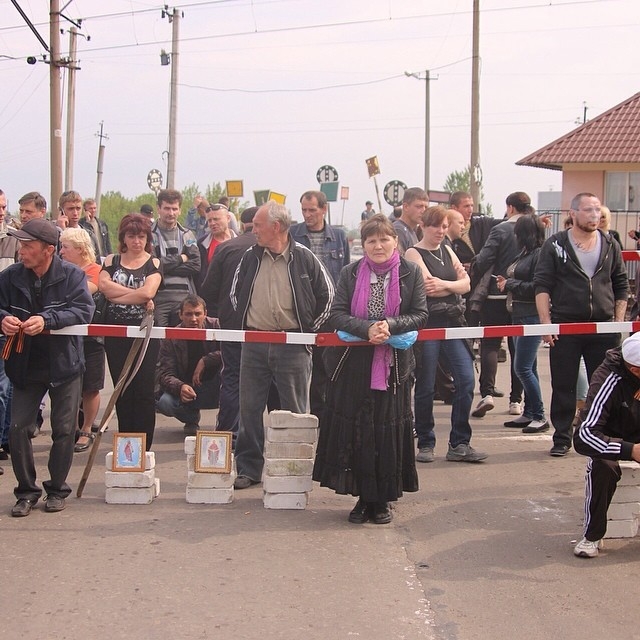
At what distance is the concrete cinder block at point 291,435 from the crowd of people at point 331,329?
28 centimetres

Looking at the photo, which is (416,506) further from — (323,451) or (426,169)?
(426,169)

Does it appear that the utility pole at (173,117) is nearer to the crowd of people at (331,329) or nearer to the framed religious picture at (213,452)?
the crowd of people at (331,329)

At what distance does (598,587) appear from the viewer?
5.21m

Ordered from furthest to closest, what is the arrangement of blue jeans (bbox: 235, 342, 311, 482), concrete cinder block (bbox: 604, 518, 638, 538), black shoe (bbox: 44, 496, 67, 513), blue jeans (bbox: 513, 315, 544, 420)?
1. blue jeans (bbox: 513, 315, 544, 420)
2. blue jeans (bbox: 235, 342, 311, 482)
3. black shoe (bbox: 44, 496, 67, 513)
4. concrete cinder block (bbox: 604, 518, 638, 538)

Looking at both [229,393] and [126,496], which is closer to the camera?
[126,496]

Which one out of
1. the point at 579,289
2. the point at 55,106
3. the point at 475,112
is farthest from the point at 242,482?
the point at 475,112

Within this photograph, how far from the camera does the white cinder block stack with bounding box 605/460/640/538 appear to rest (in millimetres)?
5855

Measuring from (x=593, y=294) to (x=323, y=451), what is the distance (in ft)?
8.94

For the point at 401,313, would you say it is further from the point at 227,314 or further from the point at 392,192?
the point at 392,192

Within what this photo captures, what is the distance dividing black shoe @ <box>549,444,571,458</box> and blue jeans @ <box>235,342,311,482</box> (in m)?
2.23

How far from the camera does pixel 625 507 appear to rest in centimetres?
587

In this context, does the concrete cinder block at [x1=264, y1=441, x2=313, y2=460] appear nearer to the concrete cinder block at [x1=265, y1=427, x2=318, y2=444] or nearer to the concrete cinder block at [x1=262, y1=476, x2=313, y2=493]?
the concrete cinder block at [x1=265, y1=427, x2=318, y2=444]

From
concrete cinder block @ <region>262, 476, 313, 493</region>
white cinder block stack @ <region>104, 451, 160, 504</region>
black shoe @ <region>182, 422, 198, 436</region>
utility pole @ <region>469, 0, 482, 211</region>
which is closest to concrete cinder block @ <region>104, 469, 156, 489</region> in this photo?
white cinder block stack @ <region>104, 451, 160, 504</region>

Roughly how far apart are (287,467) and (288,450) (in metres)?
0.11
